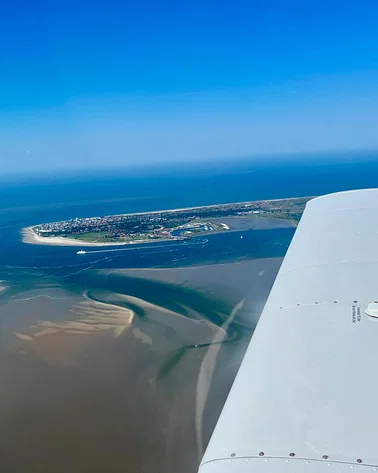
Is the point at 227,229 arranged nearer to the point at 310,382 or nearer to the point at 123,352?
the point at 123,352

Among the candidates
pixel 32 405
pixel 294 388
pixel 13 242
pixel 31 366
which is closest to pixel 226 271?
pixel 31 366

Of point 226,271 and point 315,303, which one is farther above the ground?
point 315,303

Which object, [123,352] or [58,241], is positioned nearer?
[123,352]

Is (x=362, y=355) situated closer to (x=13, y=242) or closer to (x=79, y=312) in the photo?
(x=79, y=312)

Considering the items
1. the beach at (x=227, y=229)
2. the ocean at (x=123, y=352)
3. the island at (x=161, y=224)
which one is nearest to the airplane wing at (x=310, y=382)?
the ocean at (x=123, y=352)

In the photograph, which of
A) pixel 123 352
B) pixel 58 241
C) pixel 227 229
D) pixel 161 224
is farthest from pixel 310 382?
pixel 161 224

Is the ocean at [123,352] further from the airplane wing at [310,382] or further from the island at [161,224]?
the island at [161,224]

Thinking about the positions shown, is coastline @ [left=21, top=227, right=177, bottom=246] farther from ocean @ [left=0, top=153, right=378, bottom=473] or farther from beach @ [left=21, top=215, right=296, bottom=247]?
ocean @ [left=0, top=153, right=378, bottom=473]
